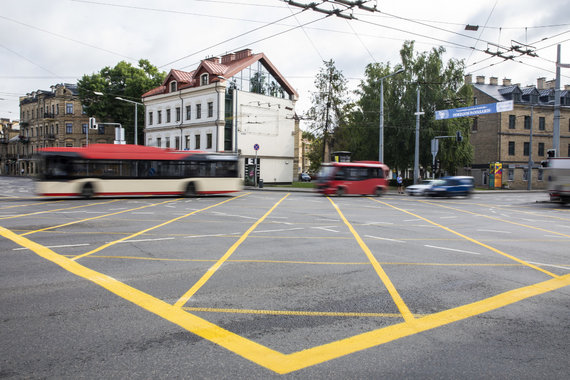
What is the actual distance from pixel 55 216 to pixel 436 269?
12.1m

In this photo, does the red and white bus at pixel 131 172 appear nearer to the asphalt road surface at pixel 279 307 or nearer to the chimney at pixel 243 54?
the asphalt road surface at pixel 279 307

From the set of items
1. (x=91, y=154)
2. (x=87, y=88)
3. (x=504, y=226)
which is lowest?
(x=504, y=226)

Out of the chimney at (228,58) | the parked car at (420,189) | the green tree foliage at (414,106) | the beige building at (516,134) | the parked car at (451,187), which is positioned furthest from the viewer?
the beige building at (516,134)

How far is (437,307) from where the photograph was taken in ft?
15.3

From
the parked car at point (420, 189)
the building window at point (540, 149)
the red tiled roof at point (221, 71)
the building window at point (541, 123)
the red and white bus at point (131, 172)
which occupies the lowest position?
the parked car at point (420, 189)

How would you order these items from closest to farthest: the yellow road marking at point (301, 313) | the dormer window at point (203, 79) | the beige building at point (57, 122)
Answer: the yellow road marking at point (301, 313) < the dormer window at point (203, 79) < the beige building at point (57, 122)

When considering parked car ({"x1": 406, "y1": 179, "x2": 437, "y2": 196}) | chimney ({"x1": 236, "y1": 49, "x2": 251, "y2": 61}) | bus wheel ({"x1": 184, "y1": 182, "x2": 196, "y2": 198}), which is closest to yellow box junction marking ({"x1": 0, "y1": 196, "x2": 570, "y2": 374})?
bus wheel ({"x1": 184, "y1": 182, "x2": 196, "y2": 198})

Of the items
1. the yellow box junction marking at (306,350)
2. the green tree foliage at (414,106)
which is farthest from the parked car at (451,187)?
the yellow box junction marking at (306,350)

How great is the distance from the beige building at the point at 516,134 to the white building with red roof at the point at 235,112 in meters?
24.9

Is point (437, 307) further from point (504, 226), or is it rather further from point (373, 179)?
point (373, 179)

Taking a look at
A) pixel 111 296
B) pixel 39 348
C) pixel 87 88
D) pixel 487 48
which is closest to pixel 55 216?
pixel 111 296

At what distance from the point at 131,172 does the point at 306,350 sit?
68.0 feet

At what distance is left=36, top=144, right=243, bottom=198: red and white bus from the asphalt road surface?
11914 mm

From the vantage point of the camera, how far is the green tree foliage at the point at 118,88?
56.2 metres
